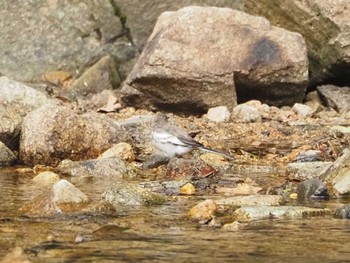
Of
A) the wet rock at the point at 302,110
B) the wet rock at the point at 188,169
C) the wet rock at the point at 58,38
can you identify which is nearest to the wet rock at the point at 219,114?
the wet rock at the point at 302,110

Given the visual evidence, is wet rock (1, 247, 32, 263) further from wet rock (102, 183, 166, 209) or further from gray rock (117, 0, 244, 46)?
gray rock (117, 0, 244, 46)

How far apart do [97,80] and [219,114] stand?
3248mm

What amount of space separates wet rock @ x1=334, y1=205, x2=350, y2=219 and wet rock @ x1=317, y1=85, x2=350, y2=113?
22.1 feet

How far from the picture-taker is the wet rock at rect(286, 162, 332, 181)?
872cm

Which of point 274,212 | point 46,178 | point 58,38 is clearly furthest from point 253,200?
point 58,38

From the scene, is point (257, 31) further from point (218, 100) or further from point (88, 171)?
point (88, 171)

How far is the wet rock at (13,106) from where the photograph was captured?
1059 centimetres

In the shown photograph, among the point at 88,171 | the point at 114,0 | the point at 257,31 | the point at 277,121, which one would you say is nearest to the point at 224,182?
the point at 88,171

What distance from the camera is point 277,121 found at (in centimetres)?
1272

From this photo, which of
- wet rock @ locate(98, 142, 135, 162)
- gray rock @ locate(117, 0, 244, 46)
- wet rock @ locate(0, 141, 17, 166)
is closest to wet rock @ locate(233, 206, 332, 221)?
wet rock @ locate(98, 142, 135, 162)

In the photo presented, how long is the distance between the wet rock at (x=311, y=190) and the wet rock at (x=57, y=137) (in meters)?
3.36

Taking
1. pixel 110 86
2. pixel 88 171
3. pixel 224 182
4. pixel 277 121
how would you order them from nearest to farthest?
pixel 224 182
pixel 88 171
pixel 277 121
pixel 110 86

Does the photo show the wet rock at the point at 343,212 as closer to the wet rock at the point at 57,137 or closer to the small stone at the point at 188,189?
the small stone at the point at 188,189

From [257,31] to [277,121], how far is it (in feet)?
5.22
